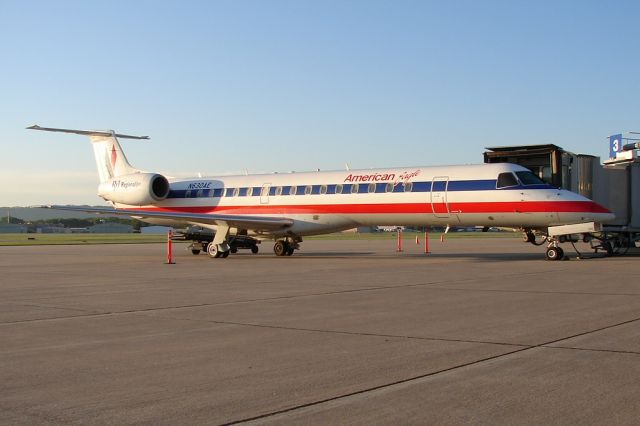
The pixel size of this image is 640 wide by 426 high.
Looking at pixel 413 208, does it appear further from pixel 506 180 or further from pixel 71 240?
pixel 71 240

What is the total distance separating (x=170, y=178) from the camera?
32.0 meters

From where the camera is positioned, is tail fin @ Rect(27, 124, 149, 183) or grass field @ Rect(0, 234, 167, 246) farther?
grass field @ Rect(0, 234, 167, 246)

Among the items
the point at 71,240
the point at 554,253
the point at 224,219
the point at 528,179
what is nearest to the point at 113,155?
the point at 224,219

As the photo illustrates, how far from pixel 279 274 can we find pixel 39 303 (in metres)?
7.22

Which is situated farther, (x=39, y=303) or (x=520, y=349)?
(x=39, y=303)

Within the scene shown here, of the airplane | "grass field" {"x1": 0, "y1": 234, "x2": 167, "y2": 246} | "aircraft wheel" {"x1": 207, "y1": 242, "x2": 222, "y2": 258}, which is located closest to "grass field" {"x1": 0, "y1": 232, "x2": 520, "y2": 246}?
"grass field" {"x1": 0, "y1": 234, "x2": 167, "y2": 246}

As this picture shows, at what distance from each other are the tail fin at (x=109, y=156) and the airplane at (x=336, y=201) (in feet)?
0.15

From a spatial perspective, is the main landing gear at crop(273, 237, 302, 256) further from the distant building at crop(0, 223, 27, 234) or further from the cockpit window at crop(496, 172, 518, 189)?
the distant building at crop(0, 223, 27, 234)

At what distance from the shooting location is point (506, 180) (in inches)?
872

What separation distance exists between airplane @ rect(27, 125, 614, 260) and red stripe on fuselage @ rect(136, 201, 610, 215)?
0.10 feet

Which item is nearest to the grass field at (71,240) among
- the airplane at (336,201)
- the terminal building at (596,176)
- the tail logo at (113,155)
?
the tail logo at (113,155)

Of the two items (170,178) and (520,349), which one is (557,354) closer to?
(520,349)

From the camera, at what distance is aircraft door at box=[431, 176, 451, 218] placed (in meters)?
23.0

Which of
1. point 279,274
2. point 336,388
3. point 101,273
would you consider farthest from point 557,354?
point 101,273
